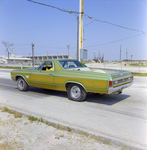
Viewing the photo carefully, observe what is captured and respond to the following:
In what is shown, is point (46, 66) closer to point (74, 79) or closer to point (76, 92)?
point (74, 79)

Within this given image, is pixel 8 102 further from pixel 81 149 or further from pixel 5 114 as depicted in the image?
pixel 81 149

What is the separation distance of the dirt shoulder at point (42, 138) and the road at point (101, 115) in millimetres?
251

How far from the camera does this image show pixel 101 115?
4.82m

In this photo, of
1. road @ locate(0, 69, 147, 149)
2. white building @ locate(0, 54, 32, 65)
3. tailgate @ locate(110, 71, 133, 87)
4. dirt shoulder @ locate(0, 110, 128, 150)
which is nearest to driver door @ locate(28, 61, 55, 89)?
road @ locate(0, 69, 147, 149)

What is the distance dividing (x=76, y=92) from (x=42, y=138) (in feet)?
10.0

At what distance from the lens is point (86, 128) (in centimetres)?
390

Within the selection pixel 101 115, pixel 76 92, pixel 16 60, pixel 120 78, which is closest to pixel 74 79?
pixel 76 92

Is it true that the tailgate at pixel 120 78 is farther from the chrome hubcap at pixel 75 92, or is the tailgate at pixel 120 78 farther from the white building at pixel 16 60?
the white building at pixel 16 60

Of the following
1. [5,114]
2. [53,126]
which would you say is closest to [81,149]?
[53,126]

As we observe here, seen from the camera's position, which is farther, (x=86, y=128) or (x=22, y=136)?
(x=86, y=128)

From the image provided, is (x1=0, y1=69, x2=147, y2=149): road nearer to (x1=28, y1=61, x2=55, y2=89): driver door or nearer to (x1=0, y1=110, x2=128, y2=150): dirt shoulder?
(x1=0, y1=110, x2=128, y2=150): dirt shoulder

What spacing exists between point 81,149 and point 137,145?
108cm

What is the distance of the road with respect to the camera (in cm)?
358

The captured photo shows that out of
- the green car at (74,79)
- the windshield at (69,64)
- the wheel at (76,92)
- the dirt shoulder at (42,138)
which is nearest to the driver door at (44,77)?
the green car at (74,79)
